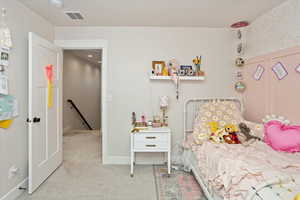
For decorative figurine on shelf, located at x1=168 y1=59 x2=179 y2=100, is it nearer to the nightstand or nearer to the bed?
the nightstand

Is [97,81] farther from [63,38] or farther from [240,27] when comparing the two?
[240,27]

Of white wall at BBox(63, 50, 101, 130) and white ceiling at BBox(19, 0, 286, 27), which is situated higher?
white ceiling at BBox(19, 0, 286, 27)

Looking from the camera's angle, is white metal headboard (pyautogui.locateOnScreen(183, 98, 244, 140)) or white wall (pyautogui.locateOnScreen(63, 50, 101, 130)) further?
white wall (pyautogui.locateOnScreen(63, 50, 101, 130))

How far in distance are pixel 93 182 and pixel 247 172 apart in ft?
6.45

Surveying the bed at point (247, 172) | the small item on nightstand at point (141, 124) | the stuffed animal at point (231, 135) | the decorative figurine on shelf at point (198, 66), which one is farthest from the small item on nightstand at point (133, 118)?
the stuffed animal at point (231, 135)

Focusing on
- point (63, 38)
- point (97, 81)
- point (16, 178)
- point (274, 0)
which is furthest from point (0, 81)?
point (97, 81)

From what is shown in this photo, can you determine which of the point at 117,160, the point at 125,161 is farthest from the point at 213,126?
the point at 117,160

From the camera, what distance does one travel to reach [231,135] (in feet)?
7.64

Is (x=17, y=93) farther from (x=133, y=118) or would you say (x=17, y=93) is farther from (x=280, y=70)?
(x=280, y=70)

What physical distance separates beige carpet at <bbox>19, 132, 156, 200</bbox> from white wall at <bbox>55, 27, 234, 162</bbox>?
417 millimetres

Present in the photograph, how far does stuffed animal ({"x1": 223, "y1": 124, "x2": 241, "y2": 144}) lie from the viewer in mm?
2283

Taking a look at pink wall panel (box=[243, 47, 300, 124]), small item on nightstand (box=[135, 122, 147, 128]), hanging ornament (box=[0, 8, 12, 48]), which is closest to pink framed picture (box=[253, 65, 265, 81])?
pink wall panel (box=[243, 47, 300, 124])

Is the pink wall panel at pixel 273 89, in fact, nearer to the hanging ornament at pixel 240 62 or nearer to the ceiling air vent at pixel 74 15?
the hanging ornament at pixel 240 62

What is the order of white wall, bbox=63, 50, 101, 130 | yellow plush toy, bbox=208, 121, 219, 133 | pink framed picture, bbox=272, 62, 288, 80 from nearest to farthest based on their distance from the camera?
pink framed picture, bbox=272, 62, 288, 80
yellow plush toy, bbox=208, 121, 219, 133
white wall, bbox=63, 50, 101, 130
